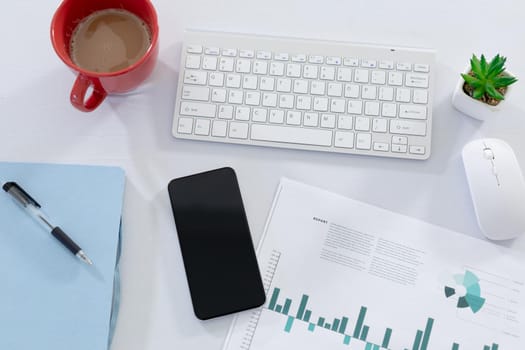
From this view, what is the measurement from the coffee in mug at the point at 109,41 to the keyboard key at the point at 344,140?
0.29m

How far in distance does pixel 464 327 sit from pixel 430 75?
13.8 inches

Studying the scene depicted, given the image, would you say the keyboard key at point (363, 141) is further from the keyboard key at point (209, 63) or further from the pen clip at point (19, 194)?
the pen clip at point (19, 194)

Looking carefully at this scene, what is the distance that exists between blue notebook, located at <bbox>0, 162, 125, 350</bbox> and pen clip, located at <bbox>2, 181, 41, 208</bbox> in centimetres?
1

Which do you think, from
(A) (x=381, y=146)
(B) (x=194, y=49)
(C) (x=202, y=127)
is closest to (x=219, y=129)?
(C) (x=202, y=127)

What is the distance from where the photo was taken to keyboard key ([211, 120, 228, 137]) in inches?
31.1

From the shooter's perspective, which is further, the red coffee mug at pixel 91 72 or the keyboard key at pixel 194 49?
the keyboard key at pixel 194 49

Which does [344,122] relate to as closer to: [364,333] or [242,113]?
[242,113]

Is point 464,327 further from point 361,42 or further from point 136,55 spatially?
point 136,55

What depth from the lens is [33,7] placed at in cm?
84

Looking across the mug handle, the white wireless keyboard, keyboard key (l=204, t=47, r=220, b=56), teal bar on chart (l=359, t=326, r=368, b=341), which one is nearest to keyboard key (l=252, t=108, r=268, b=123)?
the white wireless keyboard

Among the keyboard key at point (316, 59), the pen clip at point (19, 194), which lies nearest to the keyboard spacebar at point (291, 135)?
the keyboard key at point (316, 59)

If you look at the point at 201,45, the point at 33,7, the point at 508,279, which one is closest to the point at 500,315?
the point at 508,279

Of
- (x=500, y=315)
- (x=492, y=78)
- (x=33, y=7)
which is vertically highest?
(x=33, y=7)

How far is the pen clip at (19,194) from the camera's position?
0.76 metres
